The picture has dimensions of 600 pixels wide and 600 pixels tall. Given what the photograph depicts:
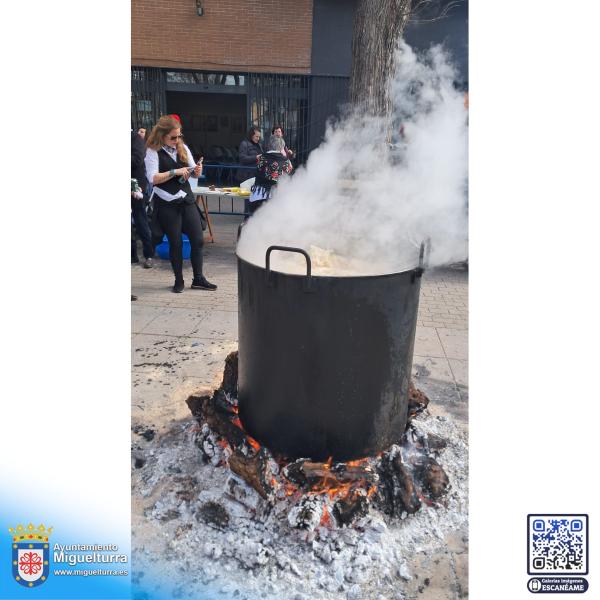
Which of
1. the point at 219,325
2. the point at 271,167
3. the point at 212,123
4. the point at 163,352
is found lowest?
the point at 163,352

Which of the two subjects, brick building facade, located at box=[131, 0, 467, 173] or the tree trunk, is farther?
brick building facade, located at box=[131, 0, 467, 173]

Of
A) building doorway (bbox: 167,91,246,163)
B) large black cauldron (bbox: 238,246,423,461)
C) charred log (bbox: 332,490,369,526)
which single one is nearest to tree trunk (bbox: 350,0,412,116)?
large black cauldron (bbox: 238,246,423,461)

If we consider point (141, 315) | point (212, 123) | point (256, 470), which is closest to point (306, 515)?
point (256, 470)

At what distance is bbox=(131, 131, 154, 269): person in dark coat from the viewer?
18.0ft

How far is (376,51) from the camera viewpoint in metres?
3.92

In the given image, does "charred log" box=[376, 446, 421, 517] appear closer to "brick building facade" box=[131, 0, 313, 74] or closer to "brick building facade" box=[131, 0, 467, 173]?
"brick building facade" box=[131, 0, 313, 74]

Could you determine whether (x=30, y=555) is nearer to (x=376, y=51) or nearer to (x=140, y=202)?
(x=376, y=51)

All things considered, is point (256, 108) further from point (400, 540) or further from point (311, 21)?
point (400, 540)

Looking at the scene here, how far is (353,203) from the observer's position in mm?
2396

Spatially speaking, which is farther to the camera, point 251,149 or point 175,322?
point 251,149

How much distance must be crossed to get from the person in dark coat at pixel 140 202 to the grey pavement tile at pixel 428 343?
3164 mm

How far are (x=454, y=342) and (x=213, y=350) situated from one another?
2.04 m
